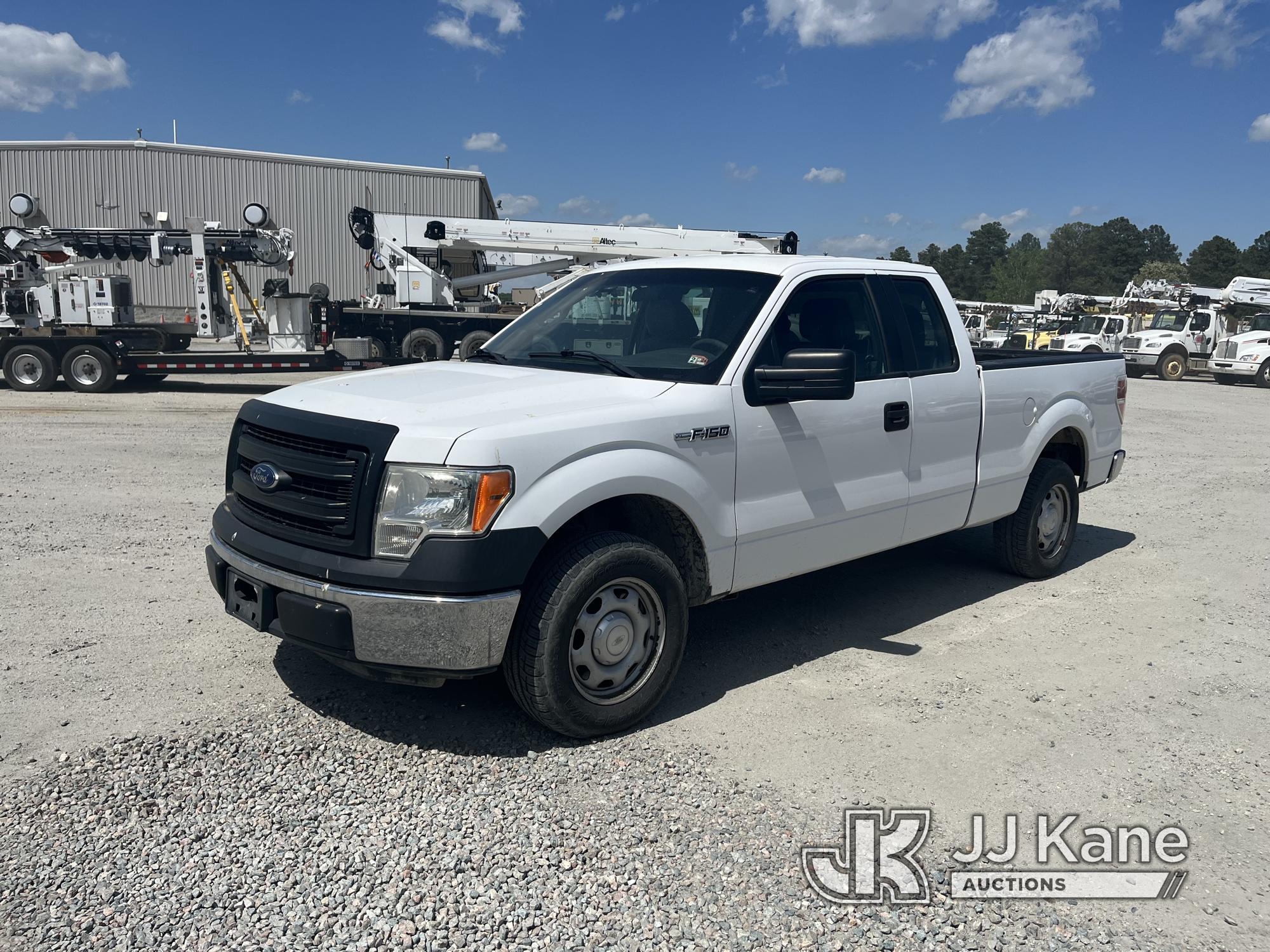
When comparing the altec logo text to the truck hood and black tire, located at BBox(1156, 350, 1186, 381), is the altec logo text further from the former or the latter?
black tire, located at BBox(1156, 350, 1186, 381)

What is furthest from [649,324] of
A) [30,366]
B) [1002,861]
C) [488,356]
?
[30,366]

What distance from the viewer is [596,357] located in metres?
4.60

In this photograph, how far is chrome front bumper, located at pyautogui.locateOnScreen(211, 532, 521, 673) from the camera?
349 cm

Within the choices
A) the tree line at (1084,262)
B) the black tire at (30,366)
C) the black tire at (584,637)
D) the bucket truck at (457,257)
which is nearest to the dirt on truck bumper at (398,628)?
the black tire at (584,637)

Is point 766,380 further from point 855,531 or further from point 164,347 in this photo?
point 164,347

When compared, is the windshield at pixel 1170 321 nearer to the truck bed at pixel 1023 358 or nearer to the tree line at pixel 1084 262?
the truck bed at pixel 1023 358

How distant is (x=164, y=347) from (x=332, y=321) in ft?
13.8

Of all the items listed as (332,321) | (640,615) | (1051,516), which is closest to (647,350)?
(640,615)

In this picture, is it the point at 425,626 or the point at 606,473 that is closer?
the point at 425,626

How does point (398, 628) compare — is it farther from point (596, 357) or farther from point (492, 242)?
point (492, 242)

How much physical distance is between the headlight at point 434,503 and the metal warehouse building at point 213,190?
37093 mm

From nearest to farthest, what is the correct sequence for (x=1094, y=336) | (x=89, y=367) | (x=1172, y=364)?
(x=89, y=367) < (x=1172, y=364) < (x=1094, y=336)

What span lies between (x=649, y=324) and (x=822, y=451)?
1.05 meters

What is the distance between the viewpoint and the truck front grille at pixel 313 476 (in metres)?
3.55
